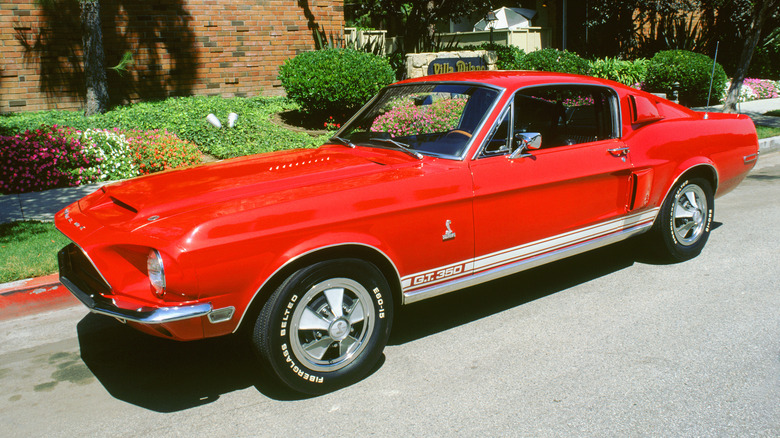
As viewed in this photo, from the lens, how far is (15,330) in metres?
4.75

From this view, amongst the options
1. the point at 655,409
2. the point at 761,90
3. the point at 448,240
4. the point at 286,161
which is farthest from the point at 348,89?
the point at 761,90

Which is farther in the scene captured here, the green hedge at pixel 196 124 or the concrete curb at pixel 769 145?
the concrete curb at pixel 769 145

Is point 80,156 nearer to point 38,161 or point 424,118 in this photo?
point 38,161

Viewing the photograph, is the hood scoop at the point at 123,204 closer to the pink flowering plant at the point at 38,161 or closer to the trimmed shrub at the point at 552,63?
the pink flowering plant at the point at 38,161

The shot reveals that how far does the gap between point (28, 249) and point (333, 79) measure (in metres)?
6.65

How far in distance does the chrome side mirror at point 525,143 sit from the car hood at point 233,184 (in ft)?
2.35

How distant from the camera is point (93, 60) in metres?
11.1

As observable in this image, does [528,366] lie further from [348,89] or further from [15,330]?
[348,89]

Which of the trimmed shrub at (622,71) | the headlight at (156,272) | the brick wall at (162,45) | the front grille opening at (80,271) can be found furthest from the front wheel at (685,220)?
the trimmed shrub at (622,71)

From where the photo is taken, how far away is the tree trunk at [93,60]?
10773 mm

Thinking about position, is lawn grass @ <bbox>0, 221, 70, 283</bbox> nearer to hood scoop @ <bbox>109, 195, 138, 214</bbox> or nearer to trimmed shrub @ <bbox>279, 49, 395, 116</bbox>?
hood scoop @ <bbox>109, 195, 138, 214</bbox>

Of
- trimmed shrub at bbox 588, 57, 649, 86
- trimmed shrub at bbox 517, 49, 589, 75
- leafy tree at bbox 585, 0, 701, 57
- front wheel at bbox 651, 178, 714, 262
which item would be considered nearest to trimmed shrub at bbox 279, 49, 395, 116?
trimmed shrub at bbox 517, 49, 589, 75

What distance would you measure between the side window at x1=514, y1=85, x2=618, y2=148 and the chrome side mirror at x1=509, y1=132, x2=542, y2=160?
480 millimetres

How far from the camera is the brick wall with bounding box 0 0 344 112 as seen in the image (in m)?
11.4
